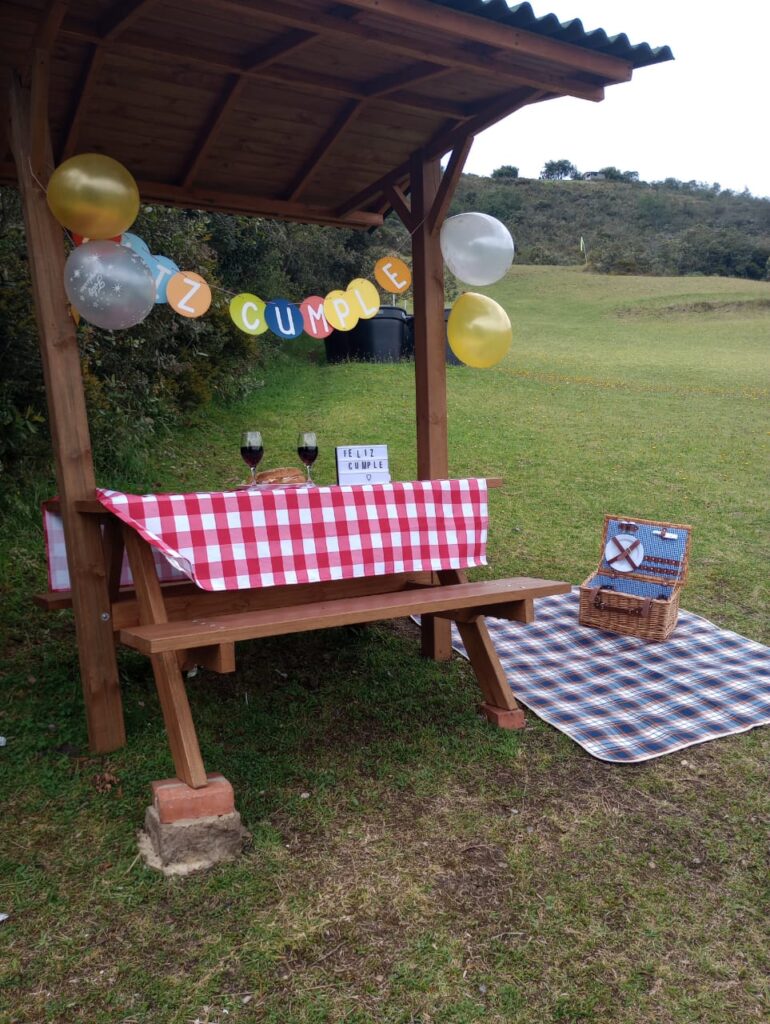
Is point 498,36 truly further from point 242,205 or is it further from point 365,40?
point 242,205

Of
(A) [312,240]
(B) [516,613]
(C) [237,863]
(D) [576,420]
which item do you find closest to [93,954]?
(C) [237,863]

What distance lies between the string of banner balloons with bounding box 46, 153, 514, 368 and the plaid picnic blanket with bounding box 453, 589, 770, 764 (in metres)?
1.64

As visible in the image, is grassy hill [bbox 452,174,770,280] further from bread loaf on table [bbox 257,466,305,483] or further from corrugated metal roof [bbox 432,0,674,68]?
bread loaf on table [bbox 257,466,305,483]

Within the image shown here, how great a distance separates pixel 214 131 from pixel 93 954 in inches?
131

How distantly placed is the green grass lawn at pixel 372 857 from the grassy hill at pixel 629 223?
3665 centimetres

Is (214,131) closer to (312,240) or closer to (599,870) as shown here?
(599,870)

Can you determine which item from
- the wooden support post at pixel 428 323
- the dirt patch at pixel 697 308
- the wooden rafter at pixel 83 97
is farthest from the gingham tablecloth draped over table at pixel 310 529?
the dirt patch at pixel 697 308

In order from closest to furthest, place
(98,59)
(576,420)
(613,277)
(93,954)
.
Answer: (93,954) → (98,59) → (576,420) → (613,277)

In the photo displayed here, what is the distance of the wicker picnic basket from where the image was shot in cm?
456

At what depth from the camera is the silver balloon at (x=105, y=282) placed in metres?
2.87

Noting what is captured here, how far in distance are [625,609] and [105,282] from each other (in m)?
3.29

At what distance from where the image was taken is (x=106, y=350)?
734 cm

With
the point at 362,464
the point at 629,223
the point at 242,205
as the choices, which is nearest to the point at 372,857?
the point at 362,464

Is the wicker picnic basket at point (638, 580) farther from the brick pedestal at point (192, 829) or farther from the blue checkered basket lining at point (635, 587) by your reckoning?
the brick pedestal at point (192, 829)
